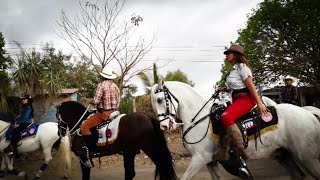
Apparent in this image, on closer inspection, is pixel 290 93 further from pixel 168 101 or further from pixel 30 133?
pixel 30 133

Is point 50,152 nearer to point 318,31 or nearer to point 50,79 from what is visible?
point 50,79

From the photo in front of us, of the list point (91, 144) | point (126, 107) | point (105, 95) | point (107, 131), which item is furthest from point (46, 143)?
point (126, 107)

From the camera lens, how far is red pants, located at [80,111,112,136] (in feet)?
21.5

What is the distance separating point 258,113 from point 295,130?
1.89ft

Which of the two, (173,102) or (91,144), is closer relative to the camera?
(173,102)

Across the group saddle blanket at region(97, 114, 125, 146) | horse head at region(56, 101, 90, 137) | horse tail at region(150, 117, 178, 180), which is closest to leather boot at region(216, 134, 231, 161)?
horse tail at region(150, 117, 178, 180)

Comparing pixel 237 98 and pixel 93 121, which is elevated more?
pixel 237 98

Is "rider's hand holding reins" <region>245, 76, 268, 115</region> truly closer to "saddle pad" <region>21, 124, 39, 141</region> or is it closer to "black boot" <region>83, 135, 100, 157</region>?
"black boot" <region>83, 135, 100, 157</region>

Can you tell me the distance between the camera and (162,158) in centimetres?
645

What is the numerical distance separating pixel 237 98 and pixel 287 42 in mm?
16420

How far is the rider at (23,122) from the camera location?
8727 millimetres

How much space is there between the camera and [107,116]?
21.8 ft

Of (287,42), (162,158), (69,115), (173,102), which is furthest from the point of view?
(287,42)

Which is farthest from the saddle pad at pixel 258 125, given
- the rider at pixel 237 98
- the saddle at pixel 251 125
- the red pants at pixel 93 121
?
the red pants at pixel 93 121
